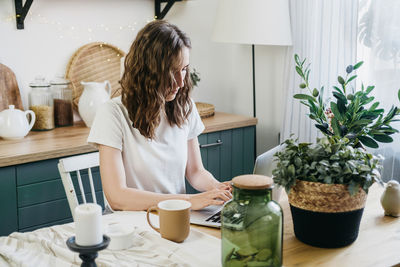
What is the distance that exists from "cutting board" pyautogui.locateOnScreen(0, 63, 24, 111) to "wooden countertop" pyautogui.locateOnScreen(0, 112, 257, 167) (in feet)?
0.61

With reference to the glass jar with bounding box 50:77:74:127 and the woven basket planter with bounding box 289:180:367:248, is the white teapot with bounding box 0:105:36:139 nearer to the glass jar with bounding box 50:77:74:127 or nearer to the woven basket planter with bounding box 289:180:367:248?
the glass jar with bounding box 50:77:74:127

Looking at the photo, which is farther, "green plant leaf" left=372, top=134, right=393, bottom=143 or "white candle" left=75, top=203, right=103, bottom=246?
"green plant leaf" left=372, top=134, right=393, bottom=143

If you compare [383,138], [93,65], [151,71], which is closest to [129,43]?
[93,65]

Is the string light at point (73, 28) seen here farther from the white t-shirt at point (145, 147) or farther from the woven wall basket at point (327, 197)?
the woven wall basket at point (327, 197)

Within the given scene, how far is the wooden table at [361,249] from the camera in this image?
1.18 meters

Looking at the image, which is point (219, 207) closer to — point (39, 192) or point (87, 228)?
point (87, 228)

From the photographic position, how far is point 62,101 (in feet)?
8.84

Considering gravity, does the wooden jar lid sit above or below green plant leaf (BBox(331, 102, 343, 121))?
below

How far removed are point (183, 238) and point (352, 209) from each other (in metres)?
0.43

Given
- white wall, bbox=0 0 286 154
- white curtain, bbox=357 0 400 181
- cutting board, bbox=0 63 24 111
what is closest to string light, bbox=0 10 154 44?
white wall, bbox=0 0 286 154

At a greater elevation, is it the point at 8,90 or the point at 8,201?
the point at 8,90

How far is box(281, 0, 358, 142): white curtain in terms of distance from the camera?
257cm

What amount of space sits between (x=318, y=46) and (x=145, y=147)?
140 cm

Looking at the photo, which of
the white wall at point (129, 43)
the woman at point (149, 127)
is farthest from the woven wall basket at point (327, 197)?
the white wall at point (129, 43)
